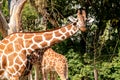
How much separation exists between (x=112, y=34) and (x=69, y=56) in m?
1.61

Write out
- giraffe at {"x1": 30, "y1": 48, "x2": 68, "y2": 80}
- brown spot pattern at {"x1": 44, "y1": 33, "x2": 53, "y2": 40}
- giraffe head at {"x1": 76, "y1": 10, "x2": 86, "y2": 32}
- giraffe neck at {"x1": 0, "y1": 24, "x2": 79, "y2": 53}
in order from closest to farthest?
giraffe head at {"x1": 76, "y1": 10, "x2": 86, "y2": 32} → giraffe neck at {"x1": 0, "y1": 24, "x2": 79, "y2": 53} → brown spot pattern at {"x1": 44, "y1": 33, "x2": 53, "y2": 40} → giraffe at {"x1": 30, "y1": 48, "x2": 68, "y2": 80}

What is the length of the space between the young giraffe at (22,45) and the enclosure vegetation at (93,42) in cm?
571

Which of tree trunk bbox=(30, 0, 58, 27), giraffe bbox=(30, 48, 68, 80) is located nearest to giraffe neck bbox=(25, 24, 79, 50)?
giraffe bbox=(30, 48, 68, 80)

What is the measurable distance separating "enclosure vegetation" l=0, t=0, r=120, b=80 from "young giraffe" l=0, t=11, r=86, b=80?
571 centimetres

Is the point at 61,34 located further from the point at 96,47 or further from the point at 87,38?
the point at 87,38

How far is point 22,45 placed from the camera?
7848mm

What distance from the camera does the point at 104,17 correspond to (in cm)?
1467

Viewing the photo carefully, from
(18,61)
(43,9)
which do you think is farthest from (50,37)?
(43,9)

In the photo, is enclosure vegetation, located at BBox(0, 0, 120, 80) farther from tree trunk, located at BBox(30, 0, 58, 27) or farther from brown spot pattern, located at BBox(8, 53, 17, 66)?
brown spot pattern, located at BBox(8, 53, 17, 66)

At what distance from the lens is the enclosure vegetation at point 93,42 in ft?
45.6

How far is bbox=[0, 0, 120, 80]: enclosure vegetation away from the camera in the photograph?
547 inches

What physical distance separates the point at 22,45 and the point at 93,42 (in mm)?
6658

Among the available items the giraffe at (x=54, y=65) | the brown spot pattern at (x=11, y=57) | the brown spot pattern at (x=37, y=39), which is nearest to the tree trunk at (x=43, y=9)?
the giraffe at (x=54, y=65)

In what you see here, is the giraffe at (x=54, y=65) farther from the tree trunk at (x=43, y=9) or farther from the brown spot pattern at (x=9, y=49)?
the brown spot pattern at (x=9, y=49)
